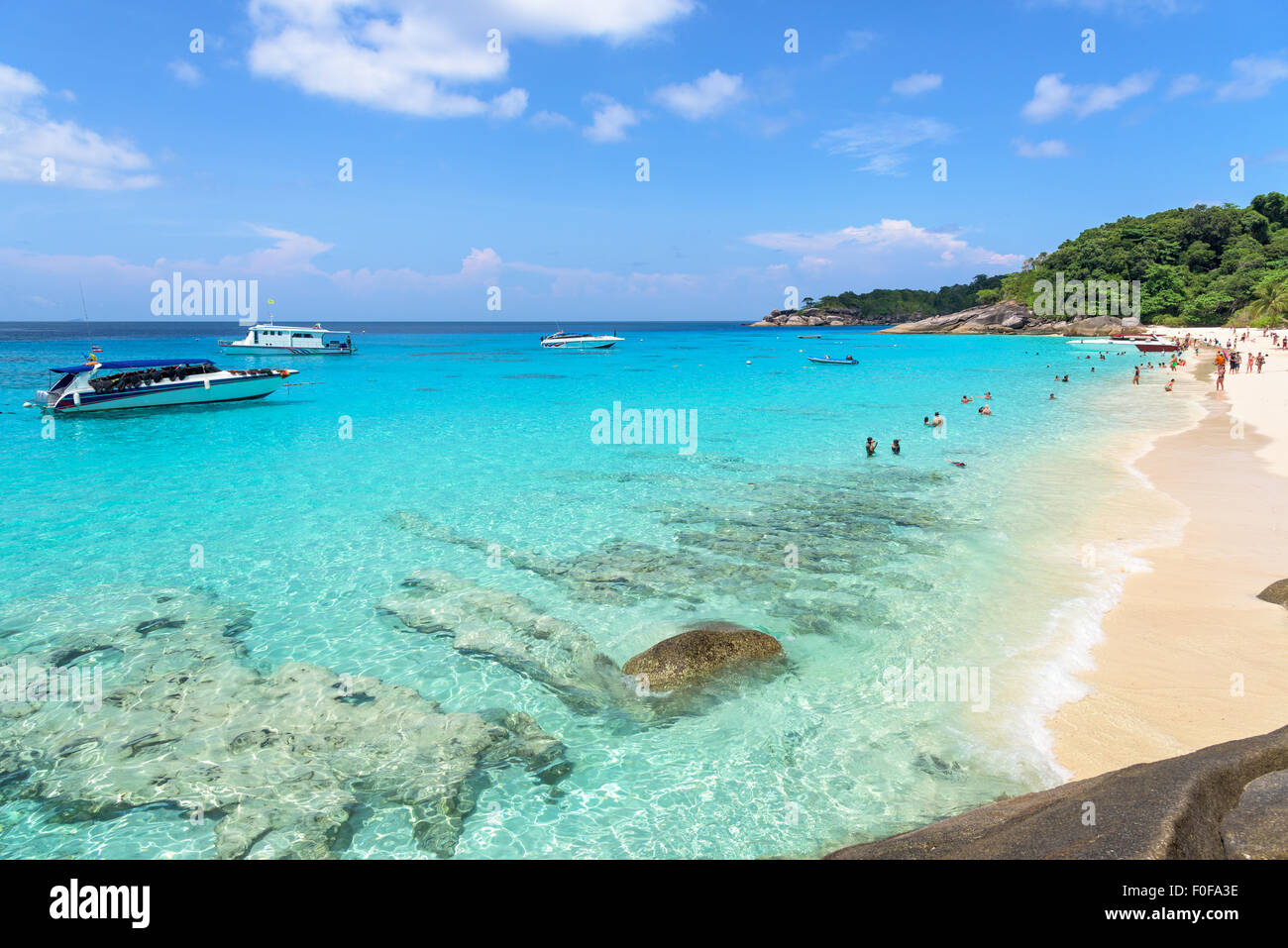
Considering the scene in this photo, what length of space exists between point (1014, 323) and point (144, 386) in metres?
179

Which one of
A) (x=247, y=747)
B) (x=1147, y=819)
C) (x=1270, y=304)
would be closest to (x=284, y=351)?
(x=247, y=747)

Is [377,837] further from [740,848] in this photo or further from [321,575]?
[321,575]

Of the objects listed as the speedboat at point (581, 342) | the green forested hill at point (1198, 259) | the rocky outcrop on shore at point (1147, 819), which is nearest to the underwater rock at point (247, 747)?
the rocky outcrop on shore at point (1147, 819)

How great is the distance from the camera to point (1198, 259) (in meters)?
129

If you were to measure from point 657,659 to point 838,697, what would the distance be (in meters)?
2.77

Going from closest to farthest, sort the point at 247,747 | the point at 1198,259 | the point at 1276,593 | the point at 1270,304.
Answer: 1. the point at 247,747
2. the point at 1276,593
3. the point at 1270,304
4. the point at 1198,259

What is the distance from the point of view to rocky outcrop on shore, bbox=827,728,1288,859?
468 cm

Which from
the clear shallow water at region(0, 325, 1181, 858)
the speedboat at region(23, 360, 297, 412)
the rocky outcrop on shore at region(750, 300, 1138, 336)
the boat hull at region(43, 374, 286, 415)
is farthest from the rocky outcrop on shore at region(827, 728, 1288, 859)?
the rocky outcrop on shore at region(750, 300, 1138, 336)

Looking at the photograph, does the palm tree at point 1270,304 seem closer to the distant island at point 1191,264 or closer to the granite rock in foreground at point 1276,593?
the distant island at point 1191,264

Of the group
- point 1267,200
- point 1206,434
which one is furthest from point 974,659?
point 1267,200

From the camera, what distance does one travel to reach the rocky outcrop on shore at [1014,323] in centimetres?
13325

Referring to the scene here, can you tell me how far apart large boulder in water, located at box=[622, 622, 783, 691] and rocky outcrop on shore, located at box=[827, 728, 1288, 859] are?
13.4ft

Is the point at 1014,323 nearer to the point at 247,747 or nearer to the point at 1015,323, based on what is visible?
the point at 1015,323

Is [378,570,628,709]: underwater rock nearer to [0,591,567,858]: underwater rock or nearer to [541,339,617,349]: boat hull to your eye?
[0,591,567,858]: underwater rock
